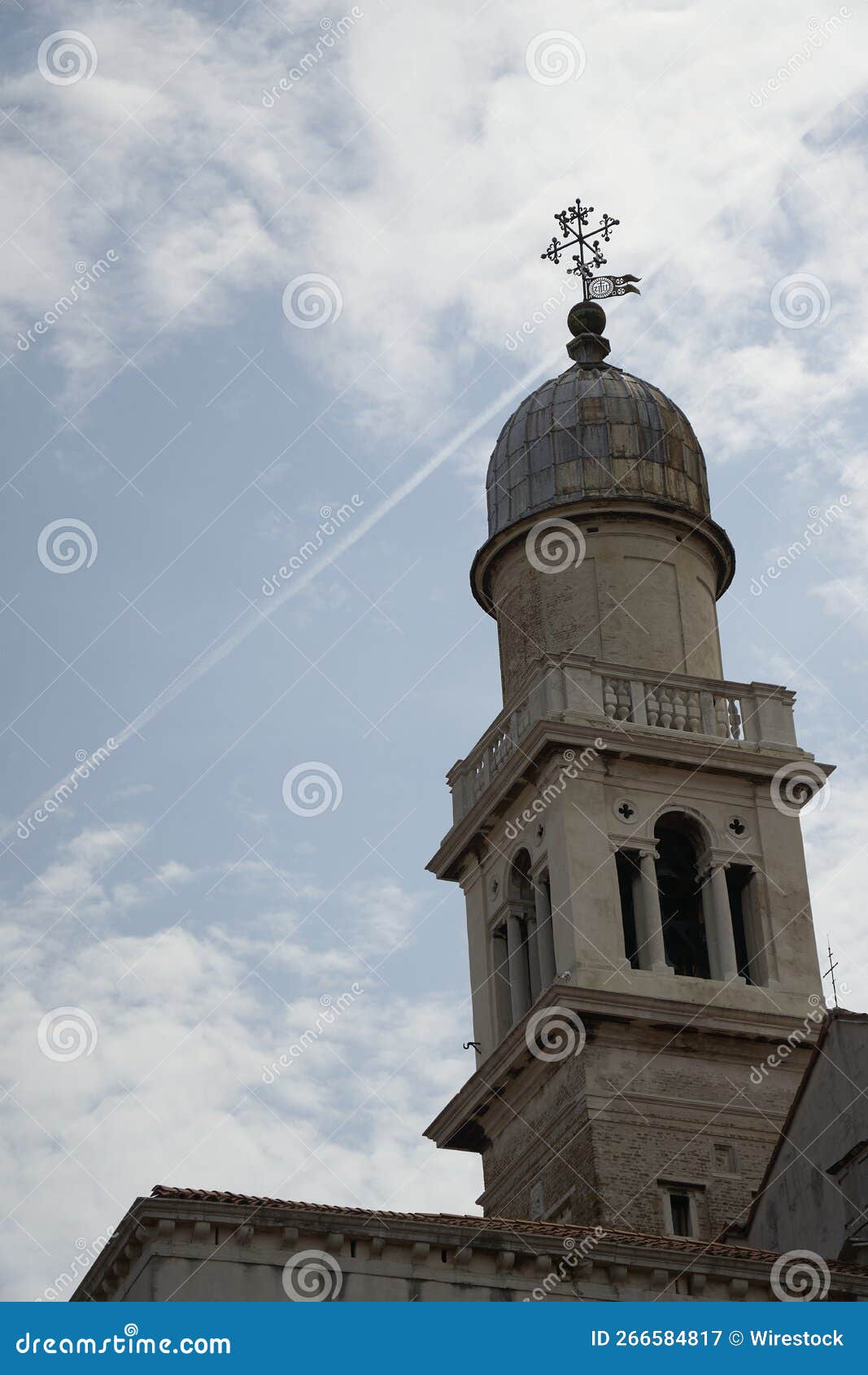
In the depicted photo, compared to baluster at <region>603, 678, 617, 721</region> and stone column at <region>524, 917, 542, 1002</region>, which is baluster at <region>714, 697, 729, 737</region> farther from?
stone column at <region>524, 917, 542, 1002</region>

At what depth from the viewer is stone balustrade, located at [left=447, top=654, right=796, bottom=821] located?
1658 inches

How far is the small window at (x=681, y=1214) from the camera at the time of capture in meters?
37.7

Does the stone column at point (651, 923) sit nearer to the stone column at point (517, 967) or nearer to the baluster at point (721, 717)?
the stone column at point (517, 967)

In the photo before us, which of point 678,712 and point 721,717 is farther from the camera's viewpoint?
point 721,717

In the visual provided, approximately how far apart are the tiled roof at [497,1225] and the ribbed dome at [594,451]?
18030 millimetres

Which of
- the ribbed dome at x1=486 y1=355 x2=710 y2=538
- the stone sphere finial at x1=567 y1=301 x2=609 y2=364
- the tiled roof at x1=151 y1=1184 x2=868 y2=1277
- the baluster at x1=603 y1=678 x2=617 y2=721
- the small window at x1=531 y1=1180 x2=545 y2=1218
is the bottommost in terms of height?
the tiled roof at x1=151 y1=1184 x2=868 y2=1277

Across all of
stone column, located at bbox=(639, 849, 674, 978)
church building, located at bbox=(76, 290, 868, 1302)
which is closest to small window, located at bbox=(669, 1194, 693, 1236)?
church building, located at bbox=(76, 290, 868, 1302)

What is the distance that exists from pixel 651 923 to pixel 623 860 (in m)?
1.57

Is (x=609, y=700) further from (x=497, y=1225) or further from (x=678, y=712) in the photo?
(x=497, y=1225)

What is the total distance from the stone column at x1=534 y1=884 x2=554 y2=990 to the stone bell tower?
0.04 metres

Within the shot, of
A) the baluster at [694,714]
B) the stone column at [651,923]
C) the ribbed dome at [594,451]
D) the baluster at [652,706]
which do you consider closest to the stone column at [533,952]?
the stone column at [651,923]

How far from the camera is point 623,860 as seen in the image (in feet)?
136

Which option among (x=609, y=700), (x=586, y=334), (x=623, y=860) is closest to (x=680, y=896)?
(x=623, y=860)

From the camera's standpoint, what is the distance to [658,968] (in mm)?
39906
